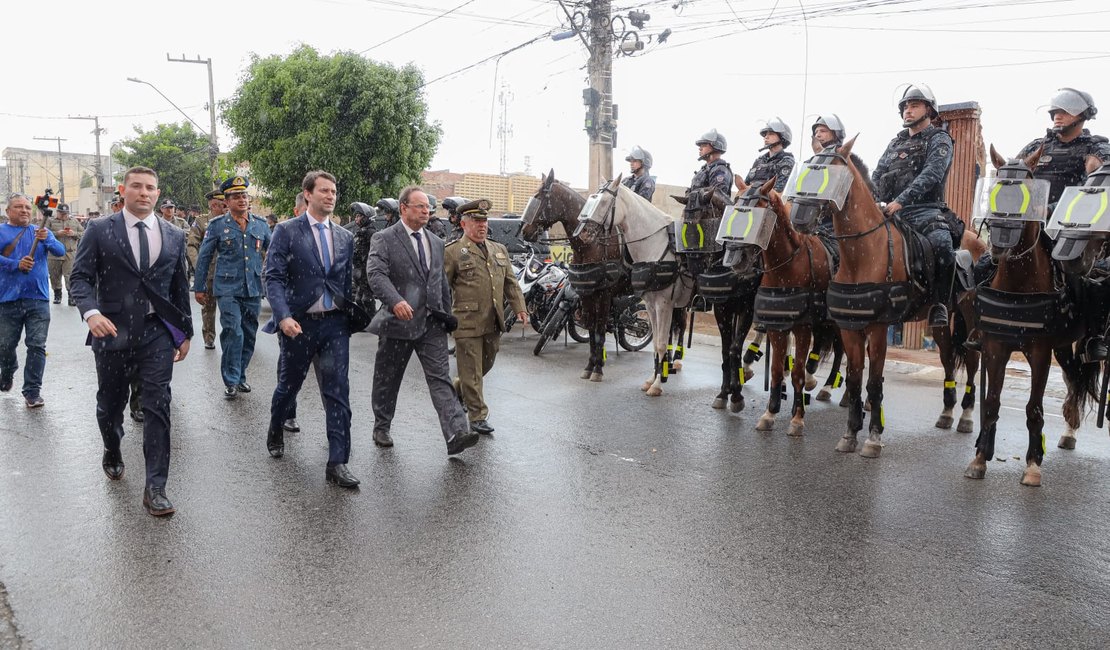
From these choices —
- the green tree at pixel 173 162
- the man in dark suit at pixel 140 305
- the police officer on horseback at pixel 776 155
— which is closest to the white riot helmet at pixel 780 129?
the police officer on horseback at pixel 776 155

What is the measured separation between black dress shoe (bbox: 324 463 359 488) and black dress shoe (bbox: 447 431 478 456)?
77 centimetres

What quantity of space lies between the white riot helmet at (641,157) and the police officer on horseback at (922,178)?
353 centimetres

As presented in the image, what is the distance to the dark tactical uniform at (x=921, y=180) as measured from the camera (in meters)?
6.92

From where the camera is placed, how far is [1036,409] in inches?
236

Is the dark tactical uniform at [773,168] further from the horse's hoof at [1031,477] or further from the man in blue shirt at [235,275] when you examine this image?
the man in blue shirt at [235,275]

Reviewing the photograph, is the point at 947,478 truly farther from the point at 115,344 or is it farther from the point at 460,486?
the point at 115,344

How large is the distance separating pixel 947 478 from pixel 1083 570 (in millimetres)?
1698

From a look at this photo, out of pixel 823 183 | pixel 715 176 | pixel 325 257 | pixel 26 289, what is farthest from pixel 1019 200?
pixel 26 289

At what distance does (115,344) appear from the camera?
510 cm

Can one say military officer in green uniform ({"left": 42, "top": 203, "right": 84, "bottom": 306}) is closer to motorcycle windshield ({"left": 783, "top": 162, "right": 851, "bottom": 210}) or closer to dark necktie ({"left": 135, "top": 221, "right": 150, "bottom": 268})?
dark necktie ({"left": 135, "top": 221, "right": 150, "bottom": 268})

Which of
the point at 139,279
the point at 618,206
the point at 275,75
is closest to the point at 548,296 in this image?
the point at 618,206

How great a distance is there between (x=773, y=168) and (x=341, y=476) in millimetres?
5158

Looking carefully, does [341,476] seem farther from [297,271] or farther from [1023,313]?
[1023,313]

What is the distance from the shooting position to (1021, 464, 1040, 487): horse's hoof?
6.00 metres
